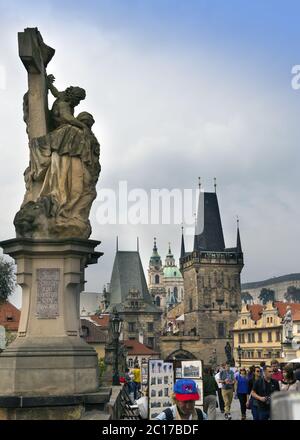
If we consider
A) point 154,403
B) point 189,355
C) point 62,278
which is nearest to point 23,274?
point 62,278

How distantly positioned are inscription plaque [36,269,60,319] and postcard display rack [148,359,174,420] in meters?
2.92

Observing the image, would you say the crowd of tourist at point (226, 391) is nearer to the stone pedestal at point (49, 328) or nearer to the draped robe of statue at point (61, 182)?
the stone pedestal at point (49, 328)

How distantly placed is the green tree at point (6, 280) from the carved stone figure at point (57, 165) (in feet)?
120

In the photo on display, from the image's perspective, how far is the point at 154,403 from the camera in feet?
32.6

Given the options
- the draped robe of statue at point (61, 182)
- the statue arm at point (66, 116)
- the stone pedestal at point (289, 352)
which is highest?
the statue arm at point (66, 116)

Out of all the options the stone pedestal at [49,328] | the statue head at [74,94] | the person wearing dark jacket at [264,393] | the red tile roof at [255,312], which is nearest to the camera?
the stone pedestal at [49,328]

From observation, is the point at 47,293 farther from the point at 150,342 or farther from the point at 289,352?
the point at 150,342

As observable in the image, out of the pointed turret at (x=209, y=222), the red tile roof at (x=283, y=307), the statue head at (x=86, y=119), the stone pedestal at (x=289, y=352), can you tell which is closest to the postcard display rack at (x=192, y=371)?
the statue head at (x=86, y=119)

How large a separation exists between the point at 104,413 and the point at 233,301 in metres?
99.8

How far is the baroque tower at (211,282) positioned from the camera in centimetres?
10344

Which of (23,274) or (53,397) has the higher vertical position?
(23,274)

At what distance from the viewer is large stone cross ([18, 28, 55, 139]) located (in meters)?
8.42

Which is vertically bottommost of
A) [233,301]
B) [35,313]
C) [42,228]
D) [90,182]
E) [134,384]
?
[134,384]
